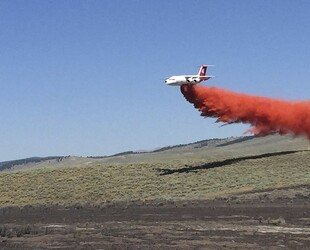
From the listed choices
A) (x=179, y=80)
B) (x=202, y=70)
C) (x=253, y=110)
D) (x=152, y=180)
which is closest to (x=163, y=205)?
(x=152, y=180)

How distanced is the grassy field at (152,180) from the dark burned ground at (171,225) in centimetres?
697

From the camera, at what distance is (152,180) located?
66250mm

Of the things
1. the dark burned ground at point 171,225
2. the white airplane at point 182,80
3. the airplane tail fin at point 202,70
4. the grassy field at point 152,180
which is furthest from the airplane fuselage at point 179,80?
the dark burned ground at point 171,225

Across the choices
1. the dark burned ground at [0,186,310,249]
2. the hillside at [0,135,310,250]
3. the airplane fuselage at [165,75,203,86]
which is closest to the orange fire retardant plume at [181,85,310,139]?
the airplane fuselage at [165,75,203,86]

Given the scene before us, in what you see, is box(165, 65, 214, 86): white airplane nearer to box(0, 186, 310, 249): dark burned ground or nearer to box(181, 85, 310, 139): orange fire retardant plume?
box(181, 85, 310, 139): orange fire retardant plume

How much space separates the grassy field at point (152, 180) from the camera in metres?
58.5

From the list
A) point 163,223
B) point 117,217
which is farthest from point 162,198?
point 163,223

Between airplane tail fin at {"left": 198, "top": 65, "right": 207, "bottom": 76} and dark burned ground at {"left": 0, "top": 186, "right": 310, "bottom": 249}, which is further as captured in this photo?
airplane tail fin at {"left": 198, "top": 65, "right": 207, "bottom": 76}

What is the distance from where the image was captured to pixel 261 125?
6706cm

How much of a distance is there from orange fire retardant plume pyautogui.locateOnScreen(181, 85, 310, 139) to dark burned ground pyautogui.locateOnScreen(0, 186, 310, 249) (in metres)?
15.6

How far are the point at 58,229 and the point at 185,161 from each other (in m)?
47.2

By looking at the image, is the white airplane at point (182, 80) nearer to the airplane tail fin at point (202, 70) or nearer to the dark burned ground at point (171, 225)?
the airplane tail fin at point (202, 70)

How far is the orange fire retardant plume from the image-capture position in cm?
6525

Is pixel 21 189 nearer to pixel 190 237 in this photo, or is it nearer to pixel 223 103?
pixel 223 103
